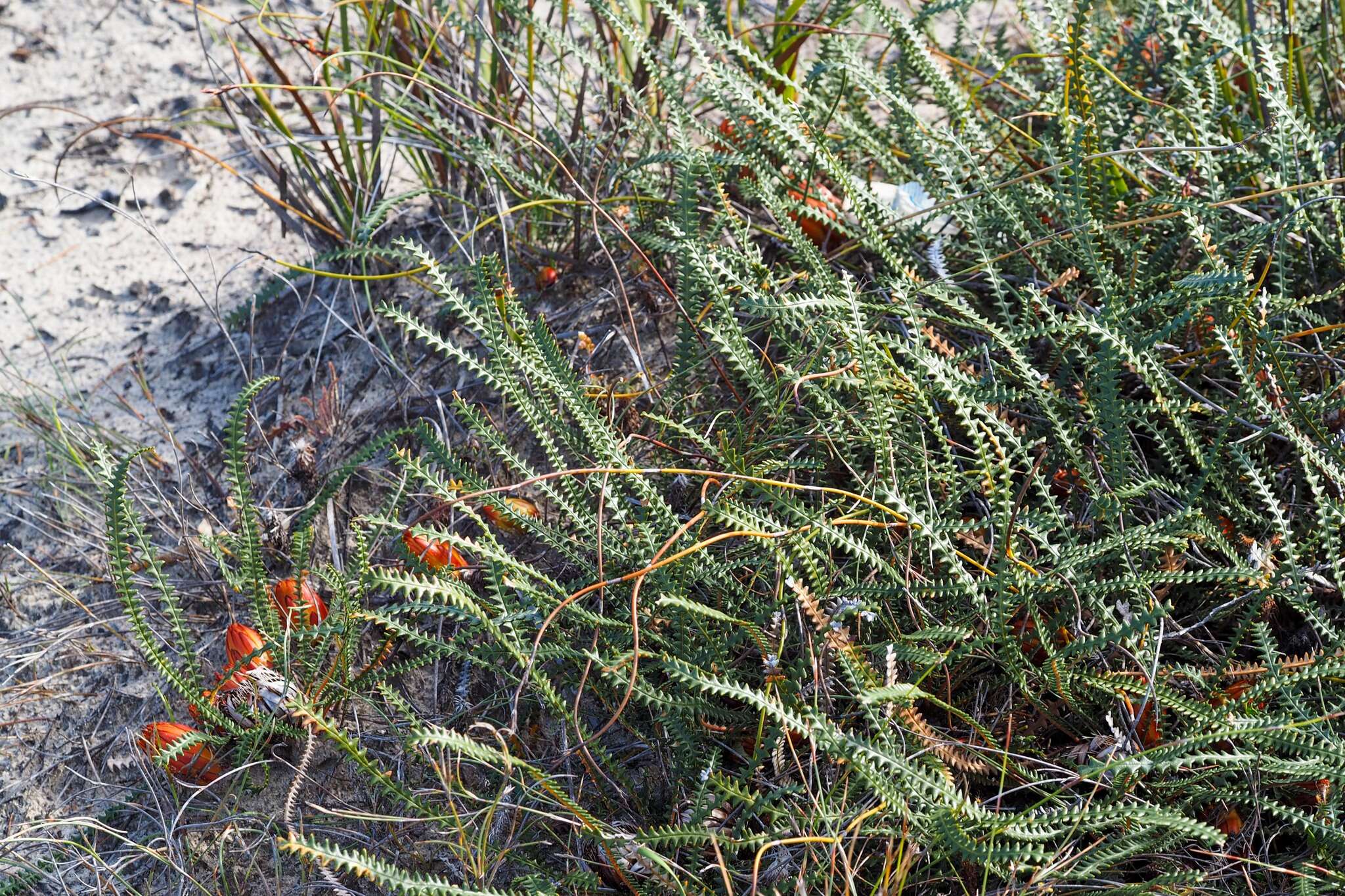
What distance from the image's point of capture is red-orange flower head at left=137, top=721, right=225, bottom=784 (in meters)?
1.43

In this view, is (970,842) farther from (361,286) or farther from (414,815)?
(361,286)

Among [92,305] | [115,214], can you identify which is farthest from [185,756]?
[115,214]

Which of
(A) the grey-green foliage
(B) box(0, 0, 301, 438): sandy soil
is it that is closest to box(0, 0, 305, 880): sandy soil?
(B) box(0, 0, 301, 438): sandy soil

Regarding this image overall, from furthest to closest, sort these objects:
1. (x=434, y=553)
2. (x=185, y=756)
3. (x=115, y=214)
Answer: (x=115, y=214)
(x=434, y=553)
(x=185, y=756)

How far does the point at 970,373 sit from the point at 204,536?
1.25 meters

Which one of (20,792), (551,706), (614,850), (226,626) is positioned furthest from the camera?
(226,626)

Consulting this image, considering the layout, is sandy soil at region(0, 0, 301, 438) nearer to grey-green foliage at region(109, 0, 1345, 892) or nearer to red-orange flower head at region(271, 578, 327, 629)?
red-orange flower head at region(271, 578, 327, 629)

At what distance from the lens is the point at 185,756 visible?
1.44 m

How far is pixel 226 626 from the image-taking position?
1.65m

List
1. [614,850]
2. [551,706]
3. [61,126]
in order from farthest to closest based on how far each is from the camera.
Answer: [61,126], [551,706], [614,850]

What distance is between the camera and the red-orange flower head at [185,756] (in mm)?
1434

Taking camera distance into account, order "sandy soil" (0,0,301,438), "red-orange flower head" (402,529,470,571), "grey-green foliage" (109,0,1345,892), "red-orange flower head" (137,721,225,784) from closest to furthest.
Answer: "grey-green foliage" (109,0,1345,892) < "red-orange flower head" (137,721,225,784) < "red-orange flower head" (402,529,470,571) < "sandy soil" (0,0,301,438)

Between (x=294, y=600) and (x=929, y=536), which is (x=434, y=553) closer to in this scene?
(x=294, y=600)

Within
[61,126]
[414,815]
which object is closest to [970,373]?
[414,815]
